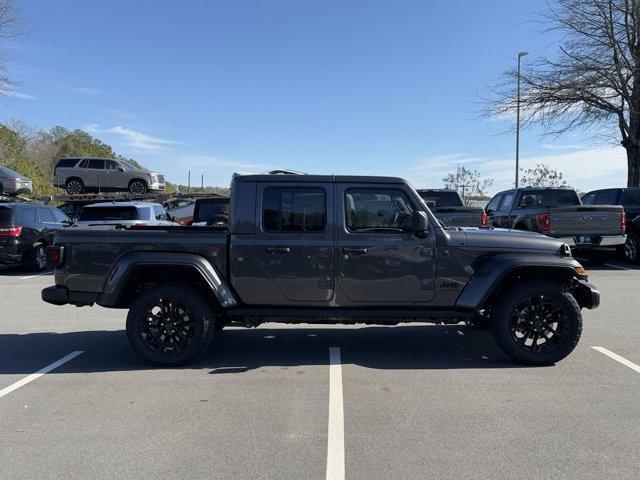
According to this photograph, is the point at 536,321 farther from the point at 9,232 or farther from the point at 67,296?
the point at 9,232

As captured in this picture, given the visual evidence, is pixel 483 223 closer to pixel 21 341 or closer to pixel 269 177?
pixel 269 177

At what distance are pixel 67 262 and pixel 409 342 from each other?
13.0ft

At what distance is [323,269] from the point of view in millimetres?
5355

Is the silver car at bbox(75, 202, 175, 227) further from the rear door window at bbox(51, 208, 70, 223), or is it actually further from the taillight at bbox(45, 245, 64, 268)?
the taillight at bbox(45, 245, 64, 268)

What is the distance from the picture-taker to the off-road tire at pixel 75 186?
2134 centimetres

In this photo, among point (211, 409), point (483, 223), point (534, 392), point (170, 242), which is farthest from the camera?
point (483, 223)

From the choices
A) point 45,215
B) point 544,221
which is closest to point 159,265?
point 544,221

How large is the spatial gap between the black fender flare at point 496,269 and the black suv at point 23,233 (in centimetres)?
1045

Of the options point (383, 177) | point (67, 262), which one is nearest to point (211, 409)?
point (67, 262)

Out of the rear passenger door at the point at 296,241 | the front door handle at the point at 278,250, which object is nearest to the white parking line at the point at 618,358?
the rear passenger door at the point at 296,241

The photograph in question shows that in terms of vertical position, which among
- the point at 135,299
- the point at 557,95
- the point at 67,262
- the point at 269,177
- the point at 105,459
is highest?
the point at 557,95

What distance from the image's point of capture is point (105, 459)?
11.4ft

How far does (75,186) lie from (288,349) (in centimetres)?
1832

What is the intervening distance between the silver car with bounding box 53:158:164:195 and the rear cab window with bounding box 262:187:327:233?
17.1m
